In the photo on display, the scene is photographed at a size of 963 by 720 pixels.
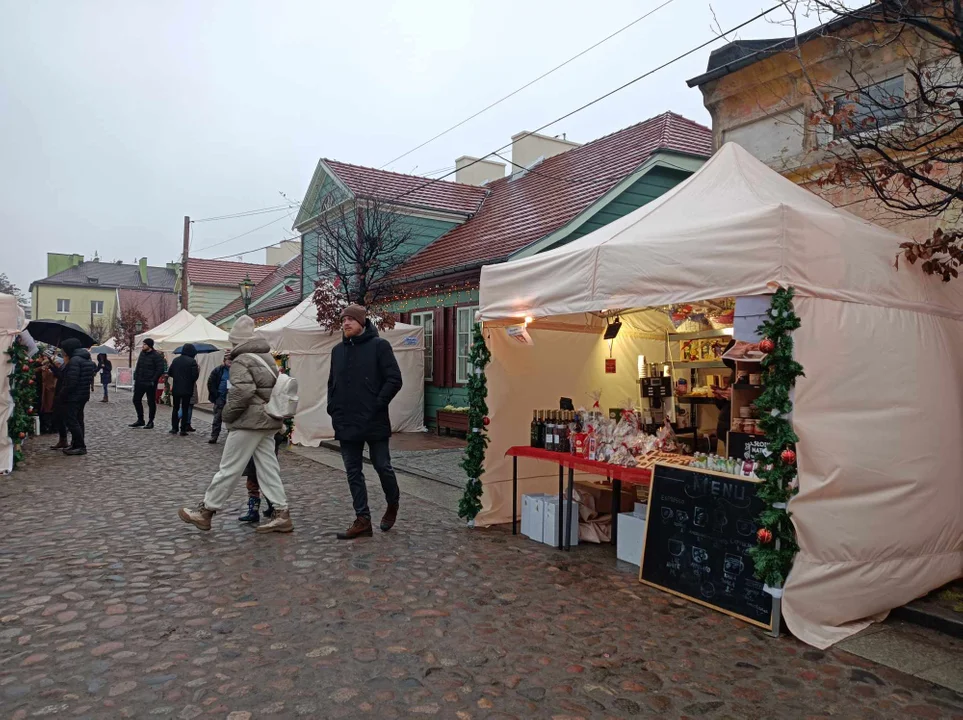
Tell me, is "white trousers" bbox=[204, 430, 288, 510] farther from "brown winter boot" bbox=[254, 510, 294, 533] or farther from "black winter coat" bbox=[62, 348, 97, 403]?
"black winter coat" bbox=[62, 348, 97, 403]

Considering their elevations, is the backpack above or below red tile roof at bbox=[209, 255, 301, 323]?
below

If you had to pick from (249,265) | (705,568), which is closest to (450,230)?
(705,568)

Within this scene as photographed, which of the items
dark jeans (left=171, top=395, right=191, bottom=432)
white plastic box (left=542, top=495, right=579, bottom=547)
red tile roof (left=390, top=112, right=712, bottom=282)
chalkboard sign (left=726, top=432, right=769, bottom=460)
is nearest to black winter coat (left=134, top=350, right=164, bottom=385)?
dark jeans (left=171, top=395, right=191, bottom=432)

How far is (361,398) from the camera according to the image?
615 centimetres

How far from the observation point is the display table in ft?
17.6

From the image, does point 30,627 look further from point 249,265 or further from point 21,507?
point 249,265

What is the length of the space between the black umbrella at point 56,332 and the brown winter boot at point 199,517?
10642mm

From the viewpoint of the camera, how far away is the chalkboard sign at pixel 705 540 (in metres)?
4.42

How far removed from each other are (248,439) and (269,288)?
2441 centimetres

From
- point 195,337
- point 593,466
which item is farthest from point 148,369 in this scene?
point 593,466

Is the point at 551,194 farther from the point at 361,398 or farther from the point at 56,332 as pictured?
the point at 56,332

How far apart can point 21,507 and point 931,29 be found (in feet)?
29.1

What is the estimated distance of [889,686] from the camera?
3566mm

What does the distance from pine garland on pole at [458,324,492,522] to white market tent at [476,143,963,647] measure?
1.40 metres
